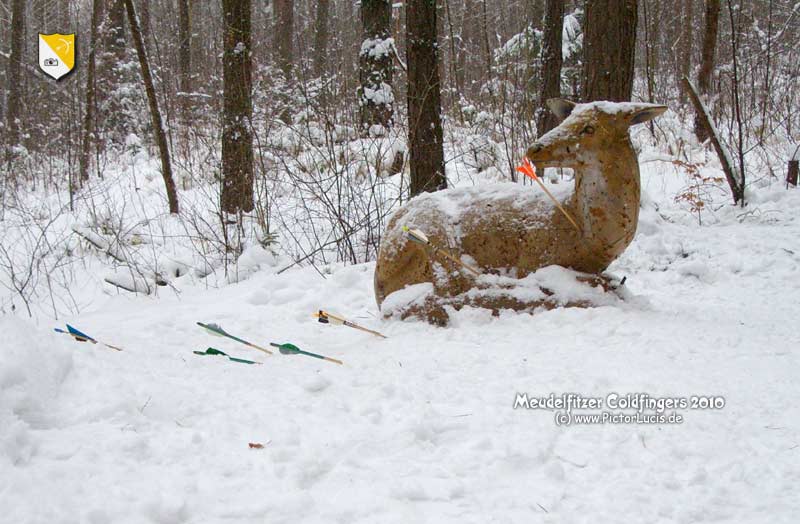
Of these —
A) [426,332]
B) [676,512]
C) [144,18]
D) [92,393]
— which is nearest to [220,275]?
[426,332]

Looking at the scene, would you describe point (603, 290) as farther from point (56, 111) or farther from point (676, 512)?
point (56, 111)

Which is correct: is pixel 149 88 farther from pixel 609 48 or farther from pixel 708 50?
pixel 708 50

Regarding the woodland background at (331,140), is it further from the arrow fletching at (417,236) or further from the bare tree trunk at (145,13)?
the arrow fletching at (417,236)

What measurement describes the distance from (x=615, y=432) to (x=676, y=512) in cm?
40

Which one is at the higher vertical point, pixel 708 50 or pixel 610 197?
pixel 708 50

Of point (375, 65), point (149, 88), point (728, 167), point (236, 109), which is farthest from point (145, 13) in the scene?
point (728, 167)

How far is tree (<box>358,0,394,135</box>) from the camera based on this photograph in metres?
7.06

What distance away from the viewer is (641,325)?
8.70 feet

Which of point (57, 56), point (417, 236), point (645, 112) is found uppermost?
point (57, 56)

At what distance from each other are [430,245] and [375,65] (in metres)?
4.66

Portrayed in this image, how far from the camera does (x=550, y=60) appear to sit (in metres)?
7.42

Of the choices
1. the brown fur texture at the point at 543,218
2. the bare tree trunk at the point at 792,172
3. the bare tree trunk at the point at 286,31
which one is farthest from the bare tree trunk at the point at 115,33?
the bare tree trunk at the point at 792,172

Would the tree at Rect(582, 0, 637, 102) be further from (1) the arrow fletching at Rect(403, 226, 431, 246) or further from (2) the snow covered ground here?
(1) the arrow fletching at Rect(403, 226, 431, 246)

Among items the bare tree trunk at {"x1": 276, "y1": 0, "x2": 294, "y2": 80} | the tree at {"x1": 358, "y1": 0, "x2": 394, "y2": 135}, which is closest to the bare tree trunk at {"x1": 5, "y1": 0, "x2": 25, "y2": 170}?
the bare tree trunk at {"x1": 276, "y1": 0, "x2": 294, "y2": 80}
